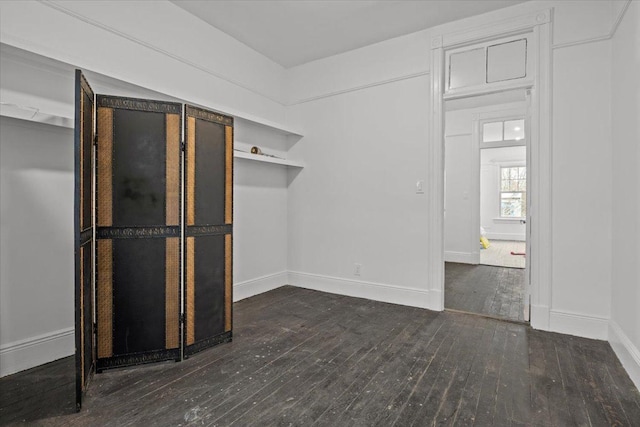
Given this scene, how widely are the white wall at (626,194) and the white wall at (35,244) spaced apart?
3.75 m

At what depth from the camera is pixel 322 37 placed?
12.1ft

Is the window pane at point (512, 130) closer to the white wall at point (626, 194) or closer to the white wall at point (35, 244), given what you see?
the white wall at point (626, 194)

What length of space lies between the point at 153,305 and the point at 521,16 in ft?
12.6

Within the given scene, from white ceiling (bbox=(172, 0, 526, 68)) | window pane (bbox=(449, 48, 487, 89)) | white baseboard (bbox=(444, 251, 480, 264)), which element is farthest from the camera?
white baseboard (bbox=(444, 251, 480, 264))

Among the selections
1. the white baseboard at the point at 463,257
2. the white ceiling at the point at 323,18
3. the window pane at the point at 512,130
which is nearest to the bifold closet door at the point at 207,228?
the white ceiling at the point at 323,18

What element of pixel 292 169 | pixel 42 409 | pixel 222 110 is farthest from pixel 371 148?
pixel 42 409

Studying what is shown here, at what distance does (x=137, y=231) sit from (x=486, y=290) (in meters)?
3.97

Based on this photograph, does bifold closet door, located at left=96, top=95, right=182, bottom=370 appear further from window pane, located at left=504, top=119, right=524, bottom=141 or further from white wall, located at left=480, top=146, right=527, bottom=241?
white wall, located at left=480, top=146, right=527, bottom=241

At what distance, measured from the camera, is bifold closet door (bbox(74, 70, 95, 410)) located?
1.74 meters

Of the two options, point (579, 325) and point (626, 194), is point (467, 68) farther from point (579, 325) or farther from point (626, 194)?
point (579, 325)

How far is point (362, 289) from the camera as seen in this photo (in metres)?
3.92

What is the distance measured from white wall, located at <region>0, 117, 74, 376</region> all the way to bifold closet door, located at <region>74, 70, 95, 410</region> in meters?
0.50

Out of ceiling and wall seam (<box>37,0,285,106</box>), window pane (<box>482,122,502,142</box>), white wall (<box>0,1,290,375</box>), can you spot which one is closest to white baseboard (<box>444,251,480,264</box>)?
window pane (<box>482,122,502,142</box>)

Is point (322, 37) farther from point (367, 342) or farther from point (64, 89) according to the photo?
point (367, 342)
